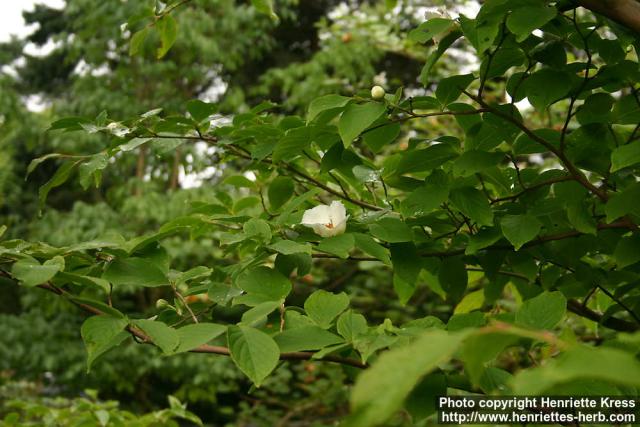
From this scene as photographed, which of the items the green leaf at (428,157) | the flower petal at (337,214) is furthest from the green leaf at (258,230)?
the green leaf at (428,157)

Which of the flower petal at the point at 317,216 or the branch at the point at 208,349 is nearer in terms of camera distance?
the branch at the point at 208,349

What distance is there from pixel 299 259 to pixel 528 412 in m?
0.33

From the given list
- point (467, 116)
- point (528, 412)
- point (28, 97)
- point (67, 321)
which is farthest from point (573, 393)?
point (28, 97)

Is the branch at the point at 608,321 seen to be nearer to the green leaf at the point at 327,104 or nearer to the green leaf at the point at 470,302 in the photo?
the green leaf at the point at 470,302

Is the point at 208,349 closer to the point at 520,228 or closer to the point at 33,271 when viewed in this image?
the point at 33,271

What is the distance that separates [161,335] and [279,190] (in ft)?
1.58

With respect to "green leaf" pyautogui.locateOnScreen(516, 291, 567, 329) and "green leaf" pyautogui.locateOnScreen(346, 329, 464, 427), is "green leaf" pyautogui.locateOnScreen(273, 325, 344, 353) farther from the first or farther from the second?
"green leaf" pyautogui.locateOnScreen(346, 329, 464, 427)

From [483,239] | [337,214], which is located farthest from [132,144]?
[483,239]

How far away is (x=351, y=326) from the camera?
712 millimetres

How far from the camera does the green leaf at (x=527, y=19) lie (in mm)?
762

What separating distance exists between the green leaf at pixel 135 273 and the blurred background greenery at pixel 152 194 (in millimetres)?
3303

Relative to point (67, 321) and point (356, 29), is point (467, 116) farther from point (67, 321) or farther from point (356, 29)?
point (67, 321)

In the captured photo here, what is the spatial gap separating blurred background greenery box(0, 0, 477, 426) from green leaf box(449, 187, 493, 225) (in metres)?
3.21

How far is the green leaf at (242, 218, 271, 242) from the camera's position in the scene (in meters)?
0.85
